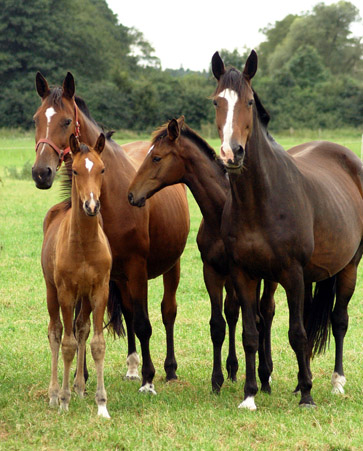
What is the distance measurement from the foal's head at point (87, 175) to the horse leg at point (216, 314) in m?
1.29

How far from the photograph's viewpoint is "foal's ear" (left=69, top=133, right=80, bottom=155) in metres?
4.58

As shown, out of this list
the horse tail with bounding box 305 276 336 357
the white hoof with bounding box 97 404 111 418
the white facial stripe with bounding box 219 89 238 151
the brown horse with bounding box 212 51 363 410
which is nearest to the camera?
the white facial stripe with bounding box 219 89 238 151

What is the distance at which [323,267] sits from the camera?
5125mm

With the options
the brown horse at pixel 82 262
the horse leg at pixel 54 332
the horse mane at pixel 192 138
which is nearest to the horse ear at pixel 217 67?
the horse mane at pixel 192 138

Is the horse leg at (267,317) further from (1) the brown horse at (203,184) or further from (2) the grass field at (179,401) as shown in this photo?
(2) the grass field at (179,401)

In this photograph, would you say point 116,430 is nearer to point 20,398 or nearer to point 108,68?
point 20,398

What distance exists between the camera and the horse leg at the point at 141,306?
17.5ft

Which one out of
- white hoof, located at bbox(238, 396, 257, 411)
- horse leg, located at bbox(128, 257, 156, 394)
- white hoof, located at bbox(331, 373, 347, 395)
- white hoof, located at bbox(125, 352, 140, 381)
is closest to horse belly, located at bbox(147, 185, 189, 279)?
horse leg, located at bbox(128, 257, 156, 394)

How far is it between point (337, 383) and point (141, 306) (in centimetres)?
171

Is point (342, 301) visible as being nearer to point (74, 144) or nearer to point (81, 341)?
point (81, 341)

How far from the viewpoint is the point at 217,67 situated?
461 cm

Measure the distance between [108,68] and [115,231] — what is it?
49327 mm

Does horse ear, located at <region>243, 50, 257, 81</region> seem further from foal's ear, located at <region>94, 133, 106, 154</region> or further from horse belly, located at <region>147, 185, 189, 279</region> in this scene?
horse belly, located at <region>147, 185, 189, 279</region>

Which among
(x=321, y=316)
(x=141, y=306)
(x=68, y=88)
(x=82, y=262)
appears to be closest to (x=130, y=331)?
(x=141, y=306)
